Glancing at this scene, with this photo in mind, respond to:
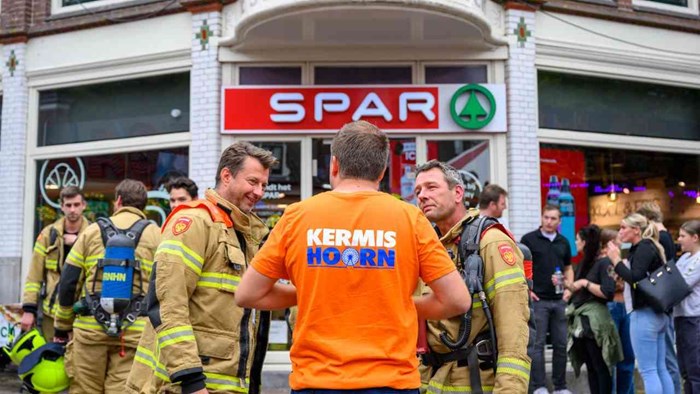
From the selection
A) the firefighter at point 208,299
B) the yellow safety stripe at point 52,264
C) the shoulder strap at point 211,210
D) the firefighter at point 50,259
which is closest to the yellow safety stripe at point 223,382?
the firefighter at point 208,299

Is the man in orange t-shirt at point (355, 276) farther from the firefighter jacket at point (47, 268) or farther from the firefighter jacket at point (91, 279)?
the firefighter jacket at point (47, 268)

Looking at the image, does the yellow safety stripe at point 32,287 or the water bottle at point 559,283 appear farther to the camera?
the water bottle at point 559,283

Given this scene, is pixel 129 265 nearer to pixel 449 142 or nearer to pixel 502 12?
pixel 449 142

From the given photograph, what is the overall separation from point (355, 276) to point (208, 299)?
1142mm

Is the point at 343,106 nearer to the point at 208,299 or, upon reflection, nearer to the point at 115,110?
the point at 115,110

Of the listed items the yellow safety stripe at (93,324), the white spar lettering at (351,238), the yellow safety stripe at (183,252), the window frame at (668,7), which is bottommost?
the yellow safety stripe at (93,324)

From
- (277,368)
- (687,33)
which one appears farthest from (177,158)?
(687,33)

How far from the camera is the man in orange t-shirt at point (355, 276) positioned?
2.52 meters

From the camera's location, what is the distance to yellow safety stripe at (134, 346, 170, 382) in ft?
11.0

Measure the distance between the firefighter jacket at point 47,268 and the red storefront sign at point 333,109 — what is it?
3.32 m

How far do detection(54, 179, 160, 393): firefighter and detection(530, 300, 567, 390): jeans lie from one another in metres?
4.42

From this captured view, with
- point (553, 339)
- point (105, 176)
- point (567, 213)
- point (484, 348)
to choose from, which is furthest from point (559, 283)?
point (105, 176)

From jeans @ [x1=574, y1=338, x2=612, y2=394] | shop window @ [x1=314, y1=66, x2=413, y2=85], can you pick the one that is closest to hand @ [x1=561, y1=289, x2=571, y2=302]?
jeans @ [x1=574, y1=338, x2=612, y2=394]

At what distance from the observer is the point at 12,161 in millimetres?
10953
